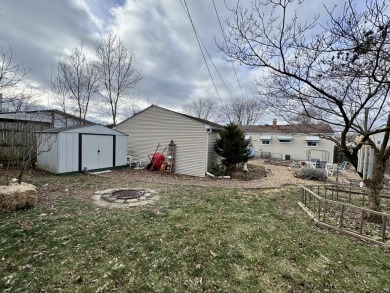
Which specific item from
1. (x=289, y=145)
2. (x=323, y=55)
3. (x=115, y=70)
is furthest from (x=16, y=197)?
(x=289, y=145)

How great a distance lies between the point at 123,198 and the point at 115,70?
51.3ft

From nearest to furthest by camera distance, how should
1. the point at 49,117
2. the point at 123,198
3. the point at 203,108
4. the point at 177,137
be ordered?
the point at 123,198 → the point at 177,137 → the point at 49,117 → the point at 203,108

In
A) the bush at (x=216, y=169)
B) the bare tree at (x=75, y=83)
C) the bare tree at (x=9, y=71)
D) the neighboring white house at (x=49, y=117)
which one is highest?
the bare tree at (x=75, y=83)

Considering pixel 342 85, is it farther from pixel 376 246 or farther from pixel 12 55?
pixel 12 55

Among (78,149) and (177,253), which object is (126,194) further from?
(78,149)

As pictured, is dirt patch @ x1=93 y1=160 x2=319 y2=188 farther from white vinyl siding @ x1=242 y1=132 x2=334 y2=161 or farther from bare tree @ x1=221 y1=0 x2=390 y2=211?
white vinyl siding @ x1=242 y1=132 x2=334 y2=161

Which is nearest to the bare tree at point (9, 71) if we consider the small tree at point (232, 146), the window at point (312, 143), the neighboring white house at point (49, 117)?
the neighboring white house at point (49, 117)

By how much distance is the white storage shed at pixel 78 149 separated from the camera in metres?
8.94

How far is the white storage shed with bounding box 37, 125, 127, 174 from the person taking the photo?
8.94 meters

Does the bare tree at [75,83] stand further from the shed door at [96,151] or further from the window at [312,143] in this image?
the window at [312,143]

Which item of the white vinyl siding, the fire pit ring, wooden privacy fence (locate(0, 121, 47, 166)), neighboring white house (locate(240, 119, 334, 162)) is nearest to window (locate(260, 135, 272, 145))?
neighboring white house (locate(240, 119, 334, 162))

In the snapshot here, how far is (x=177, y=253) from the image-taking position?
2.99 metres

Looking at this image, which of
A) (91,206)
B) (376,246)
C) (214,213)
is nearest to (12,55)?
(91,206)

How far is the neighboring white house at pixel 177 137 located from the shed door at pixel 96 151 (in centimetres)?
226
